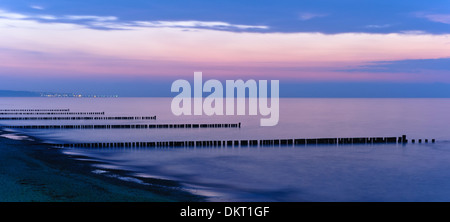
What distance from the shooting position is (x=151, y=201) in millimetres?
16266

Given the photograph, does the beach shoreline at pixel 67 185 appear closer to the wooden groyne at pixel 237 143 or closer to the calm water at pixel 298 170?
the calm water at pixel 298 170

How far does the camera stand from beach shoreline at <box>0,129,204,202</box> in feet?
52.1

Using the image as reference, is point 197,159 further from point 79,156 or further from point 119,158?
point 79,156

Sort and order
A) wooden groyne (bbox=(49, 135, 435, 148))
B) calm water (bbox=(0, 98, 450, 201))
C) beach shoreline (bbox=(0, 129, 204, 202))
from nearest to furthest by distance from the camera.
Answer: beach shoreline (bbox=(0, 129, 204, 202)), calm water (bbox=(0, 98, 450, 201)), wooden groyne (bbox=(49, 135, 435, 148))

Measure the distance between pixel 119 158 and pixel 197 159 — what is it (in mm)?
5798

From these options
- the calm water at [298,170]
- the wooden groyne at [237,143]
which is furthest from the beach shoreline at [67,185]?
the wooden groyne at [237,143]

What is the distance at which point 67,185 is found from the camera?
59.4ft

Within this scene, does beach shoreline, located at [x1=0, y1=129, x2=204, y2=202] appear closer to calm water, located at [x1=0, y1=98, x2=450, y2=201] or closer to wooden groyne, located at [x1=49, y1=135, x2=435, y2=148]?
calm water, located at [x1=0, y1=98, x2=450, y2=201]

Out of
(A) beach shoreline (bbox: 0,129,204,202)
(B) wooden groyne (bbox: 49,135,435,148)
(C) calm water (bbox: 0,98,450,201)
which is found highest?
(A) beach shoreline (bbox: 0,129,204,202)

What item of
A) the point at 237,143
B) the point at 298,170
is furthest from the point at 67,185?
the point at 237,143

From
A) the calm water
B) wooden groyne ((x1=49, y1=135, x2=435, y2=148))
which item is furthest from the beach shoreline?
wooden groyne ((x1=49, y1=135, x2=435, y2=148))

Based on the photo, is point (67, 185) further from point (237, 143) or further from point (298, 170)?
point (237, 143)

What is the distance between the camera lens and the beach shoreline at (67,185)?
15889 millimetres
